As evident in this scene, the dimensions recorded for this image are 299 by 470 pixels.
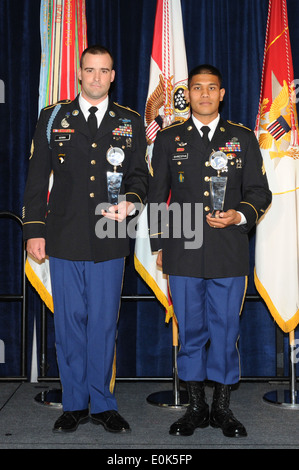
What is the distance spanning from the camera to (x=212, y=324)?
9.09 ft

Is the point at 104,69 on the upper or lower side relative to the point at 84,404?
upper

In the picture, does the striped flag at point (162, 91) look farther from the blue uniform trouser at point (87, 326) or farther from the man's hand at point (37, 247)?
the man's hand at point (37, 247)

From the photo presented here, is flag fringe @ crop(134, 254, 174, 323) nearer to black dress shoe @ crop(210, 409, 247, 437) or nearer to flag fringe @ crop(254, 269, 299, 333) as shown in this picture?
flag fringe @ crop(254, 269, 299, 333)

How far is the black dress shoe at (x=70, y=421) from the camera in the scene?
106 inches

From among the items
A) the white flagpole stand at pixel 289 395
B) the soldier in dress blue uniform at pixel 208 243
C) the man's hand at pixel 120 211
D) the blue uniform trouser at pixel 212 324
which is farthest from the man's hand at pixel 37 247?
the white flagpole stand at pixel 289 395

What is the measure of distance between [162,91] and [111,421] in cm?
196

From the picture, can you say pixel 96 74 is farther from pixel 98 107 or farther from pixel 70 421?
pixel 70 421

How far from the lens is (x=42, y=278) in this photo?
3459 mm

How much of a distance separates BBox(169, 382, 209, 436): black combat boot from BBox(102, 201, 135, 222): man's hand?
35.1 inches

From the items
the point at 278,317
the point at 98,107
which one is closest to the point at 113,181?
the point at 98,107

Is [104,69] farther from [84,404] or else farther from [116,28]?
[84,404]

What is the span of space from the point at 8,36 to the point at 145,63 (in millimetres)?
949
